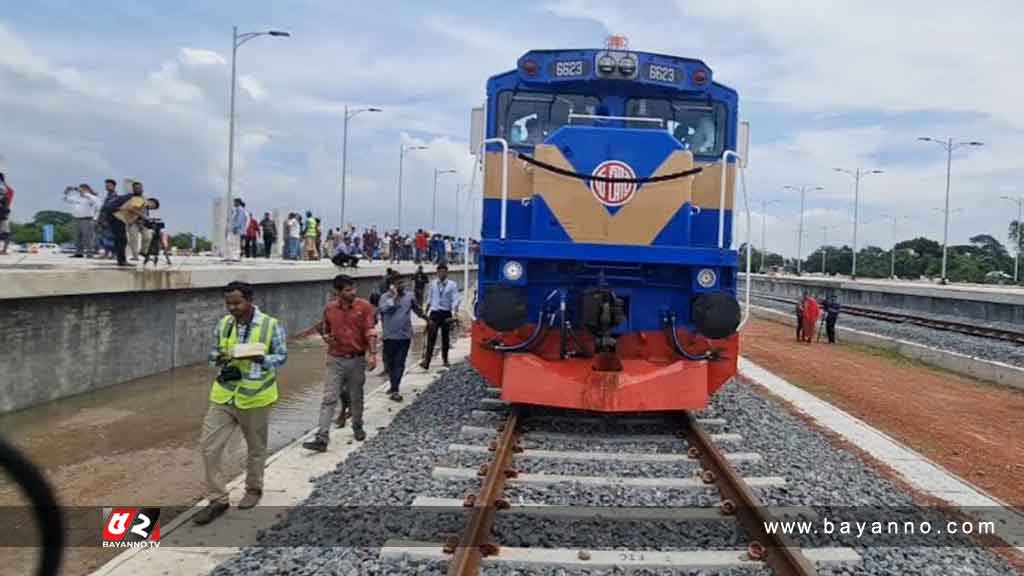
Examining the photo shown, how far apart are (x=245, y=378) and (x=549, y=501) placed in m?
2.45

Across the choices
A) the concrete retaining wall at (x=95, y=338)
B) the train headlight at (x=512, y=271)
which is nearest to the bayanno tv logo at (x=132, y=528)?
the train headlight at (x=512, y=271)

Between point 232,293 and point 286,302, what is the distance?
1636 centimetres

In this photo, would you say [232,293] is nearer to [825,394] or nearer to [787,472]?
[787,472]

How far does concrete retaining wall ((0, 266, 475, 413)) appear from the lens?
10.9 m

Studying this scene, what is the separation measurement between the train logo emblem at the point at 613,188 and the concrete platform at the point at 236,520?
11.3 feet

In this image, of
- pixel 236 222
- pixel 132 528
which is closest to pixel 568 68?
pixel 132 528

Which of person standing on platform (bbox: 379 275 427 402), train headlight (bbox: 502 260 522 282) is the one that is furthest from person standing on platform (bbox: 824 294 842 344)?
train headlight (bbox: 502 260 522 282)

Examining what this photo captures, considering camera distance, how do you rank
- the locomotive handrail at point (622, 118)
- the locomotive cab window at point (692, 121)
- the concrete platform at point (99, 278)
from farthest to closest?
the concrete platform at point (99, 278) < the locomotive cab window at point (692, 121) < the locomotive handrail at point (622, 118)

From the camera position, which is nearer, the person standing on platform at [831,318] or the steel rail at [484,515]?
the steel rail at [484,515]

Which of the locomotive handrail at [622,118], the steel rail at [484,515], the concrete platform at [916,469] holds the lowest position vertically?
the concrete platform at [916,469]

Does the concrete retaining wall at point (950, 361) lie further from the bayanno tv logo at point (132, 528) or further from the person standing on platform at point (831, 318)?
the bayanno tv logo at point (132, 528)

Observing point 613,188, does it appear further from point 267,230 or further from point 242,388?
point 267,230

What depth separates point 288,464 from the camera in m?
7.36

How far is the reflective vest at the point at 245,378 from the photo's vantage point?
607 centimetres
